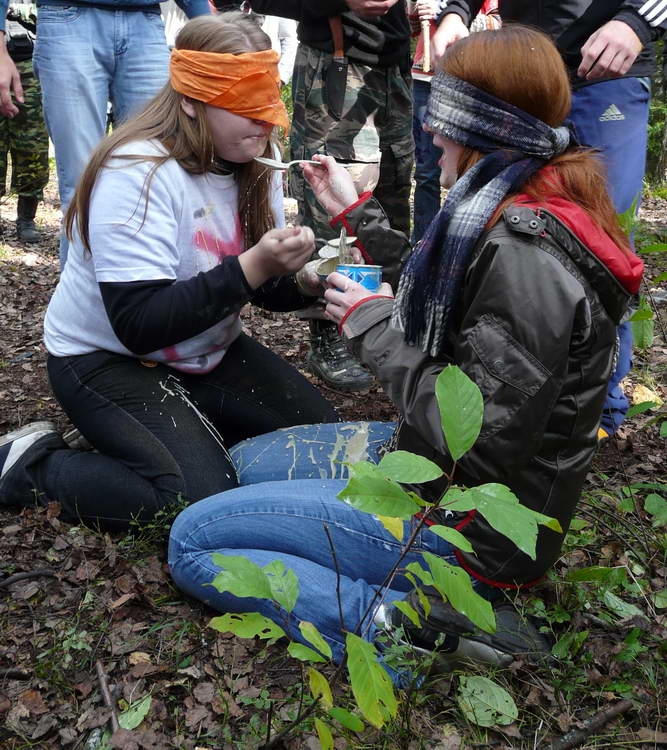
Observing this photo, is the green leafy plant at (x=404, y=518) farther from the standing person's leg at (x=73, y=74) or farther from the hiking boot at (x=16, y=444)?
the standing person's leg at (x=73, y=74)

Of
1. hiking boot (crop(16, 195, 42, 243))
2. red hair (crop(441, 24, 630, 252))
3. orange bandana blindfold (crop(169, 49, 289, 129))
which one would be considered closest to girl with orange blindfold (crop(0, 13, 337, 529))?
orange bandana blindfold (crop(169, 49, 289, 129))

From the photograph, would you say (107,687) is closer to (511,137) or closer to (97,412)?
(97,412)

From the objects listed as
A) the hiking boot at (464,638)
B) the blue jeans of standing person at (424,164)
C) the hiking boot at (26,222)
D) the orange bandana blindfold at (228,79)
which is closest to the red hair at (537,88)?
the orange bandana blindfold at (228,79)

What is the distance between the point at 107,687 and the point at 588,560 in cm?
157

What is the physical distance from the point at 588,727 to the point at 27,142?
21.4ft

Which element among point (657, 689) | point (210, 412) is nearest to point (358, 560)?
point (657, 689)

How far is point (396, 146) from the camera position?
14.3ft

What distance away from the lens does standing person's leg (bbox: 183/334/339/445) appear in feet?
10.3

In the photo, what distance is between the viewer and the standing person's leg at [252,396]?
3.13 meters

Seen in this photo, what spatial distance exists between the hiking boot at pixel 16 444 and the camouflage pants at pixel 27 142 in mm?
4386

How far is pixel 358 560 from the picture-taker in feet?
7.46

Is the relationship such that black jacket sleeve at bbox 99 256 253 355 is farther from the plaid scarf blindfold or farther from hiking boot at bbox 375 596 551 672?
hiking boot at bbox 375 596 551 672

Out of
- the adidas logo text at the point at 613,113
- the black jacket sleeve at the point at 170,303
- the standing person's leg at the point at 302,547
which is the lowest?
the standing person's leg at the point at 302,547

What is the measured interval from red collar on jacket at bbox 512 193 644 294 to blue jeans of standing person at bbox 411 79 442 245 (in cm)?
312
